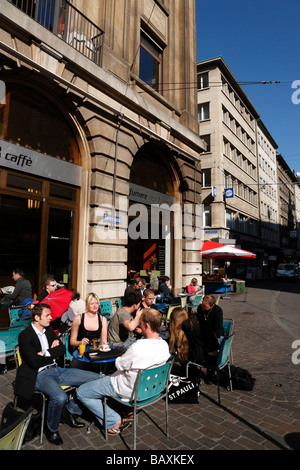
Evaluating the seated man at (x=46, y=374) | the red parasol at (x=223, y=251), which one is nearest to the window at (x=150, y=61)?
the red parasol at (x=223, y=251)

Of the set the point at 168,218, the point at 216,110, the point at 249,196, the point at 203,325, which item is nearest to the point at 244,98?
the point at 216,110

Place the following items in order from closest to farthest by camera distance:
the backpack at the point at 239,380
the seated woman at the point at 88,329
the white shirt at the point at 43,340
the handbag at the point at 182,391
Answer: the white shirt at the point at 43,340 → the handbag at the point at 182,391 → the seated woman at the point at 88,329 → the backpack at the point at 239,380

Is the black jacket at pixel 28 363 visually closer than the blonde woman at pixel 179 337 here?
Yes

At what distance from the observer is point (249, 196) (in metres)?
35.9

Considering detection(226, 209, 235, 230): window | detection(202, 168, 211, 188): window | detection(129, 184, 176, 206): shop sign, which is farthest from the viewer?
detection(226, 209, 235, 230): window

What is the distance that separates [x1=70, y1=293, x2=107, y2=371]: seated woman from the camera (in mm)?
4195

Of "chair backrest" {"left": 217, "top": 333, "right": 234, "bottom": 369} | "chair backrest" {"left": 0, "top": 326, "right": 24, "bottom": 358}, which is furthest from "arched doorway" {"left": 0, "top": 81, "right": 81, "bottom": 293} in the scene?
"chair backrest" {"left": 217, "top": 333, "right": 234, "bottom": 369}

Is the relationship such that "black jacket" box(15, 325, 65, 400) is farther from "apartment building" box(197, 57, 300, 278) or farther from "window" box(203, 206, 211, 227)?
"window" box(203, 206, 211, 227)

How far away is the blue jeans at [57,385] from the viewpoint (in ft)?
10.4

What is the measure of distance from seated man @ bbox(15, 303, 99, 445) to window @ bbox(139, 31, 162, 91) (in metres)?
11.1

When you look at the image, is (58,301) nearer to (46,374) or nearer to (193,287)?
(46,374)

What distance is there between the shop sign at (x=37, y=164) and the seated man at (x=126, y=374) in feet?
18.7

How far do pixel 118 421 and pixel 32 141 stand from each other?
6.99 m

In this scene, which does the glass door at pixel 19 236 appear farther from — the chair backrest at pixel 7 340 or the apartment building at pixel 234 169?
the apartment building at pixel 234 169
